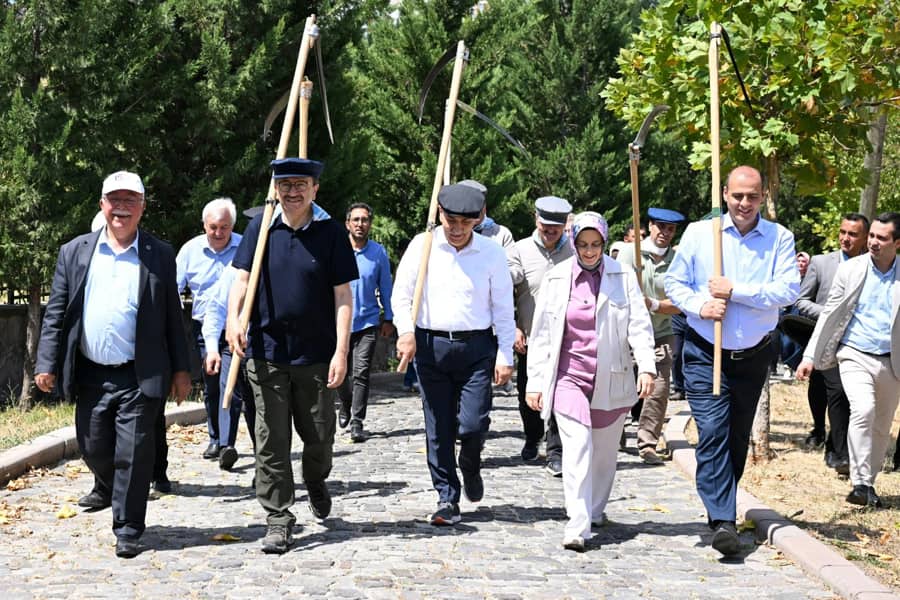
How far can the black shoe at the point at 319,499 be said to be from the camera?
739 cm

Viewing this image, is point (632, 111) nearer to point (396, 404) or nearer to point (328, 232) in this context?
point (396, 404)

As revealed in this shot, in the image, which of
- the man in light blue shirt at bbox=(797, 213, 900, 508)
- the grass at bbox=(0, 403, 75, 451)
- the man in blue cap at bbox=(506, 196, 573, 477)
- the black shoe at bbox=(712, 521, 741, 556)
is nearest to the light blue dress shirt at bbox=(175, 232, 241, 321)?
the grass at bbox=(0, 403, 75, 451)

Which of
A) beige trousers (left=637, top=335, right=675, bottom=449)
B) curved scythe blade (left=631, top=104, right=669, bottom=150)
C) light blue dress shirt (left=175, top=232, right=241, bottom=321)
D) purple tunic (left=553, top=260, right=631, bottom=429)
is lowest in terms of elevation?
beige trousers (left=637, top=335, right=675, bottom=449)

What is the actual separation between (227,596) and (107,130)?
27.7 ft

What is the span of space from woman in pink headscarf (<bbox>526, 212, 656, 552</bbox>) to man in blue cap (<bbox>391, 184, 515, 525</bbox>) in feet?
1.43

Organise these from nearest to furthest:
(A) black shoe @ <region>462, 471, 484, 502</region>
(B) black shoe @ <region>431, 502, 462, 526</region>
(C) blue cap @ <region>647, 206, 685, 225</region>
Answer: (B) black shoe @ <region>431, 502, 462, 526</region>
(A) black shoe @ <region>462, 471, 484, 502</region>
(C) blue cap @ <region>647, 206, 685, 225</region>

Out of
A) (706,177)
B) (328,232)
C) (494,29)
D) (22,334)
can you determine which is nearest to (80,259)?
(328,232)

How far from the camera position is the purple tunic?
7164mm

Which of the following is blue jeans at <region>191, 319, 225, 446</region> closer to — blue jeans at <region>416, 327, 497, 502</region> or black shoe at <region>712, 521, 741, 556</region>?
blue jeans at <region>416, 327, 497, 502</region>

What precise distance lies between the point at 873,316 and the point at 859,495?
1208 millimetres

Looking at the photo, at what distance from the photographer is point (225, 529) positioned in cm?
742

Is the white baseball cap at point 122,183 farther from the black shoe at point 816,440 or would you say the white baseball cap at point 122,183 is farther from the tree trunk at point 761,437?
the black shoe at point 816,440

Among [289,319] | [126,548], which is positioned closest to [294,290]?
[289,319]

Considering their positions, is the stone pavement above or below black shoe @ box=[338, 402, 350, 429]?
below
